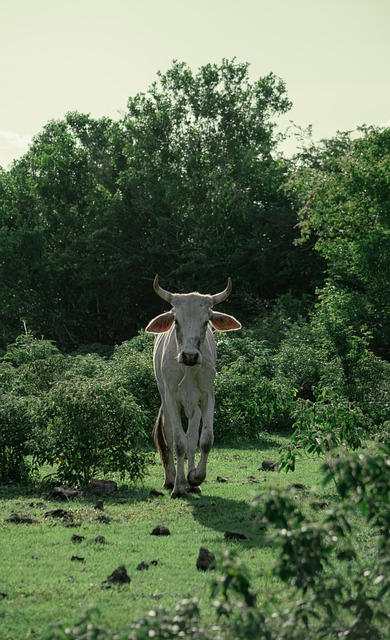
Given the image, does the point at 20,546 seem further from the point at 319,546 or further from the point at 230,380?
the point at 230,380

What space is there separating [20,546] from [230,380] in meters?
8.34

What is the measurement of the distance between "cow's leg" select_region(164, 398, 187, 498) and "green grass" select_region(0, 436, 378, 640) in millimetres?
125

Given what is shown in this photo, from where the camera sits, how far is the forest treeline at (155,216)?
96.7 feet

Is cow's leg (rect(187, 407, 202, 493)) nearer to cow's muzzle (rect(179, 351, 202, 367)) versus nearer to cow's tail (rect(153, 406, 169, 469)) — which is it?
cow's tail (rect(153, 406, 169, 469))

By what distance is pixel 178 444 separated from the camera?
946 centimetres

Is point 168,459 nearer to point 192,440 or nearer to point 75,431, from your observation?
point 192,440

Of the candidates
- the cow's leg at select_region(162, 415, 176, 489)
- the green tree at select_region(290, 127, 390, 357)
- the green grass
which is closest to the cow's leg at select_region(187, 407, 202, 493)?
the green grass

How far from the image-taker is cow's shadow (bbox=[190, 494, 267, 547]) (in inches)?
274

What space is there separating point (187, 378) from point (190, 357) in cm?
69

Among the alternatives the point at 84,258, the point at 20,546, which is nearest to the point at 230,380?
the point at 20,546

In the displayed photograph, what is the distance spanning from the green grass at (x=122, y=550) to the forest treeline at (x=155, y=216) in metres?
19.3

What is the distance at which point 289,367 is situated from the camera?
57.1 feet

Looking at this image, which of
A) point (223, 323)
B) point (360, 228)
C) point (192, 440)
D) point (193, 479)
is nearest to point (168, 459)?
point (192, 440)

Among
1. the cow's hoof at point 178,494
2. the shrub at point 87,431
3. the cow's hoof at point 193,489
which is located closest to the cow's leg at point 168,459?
the shrub at point 87,431
